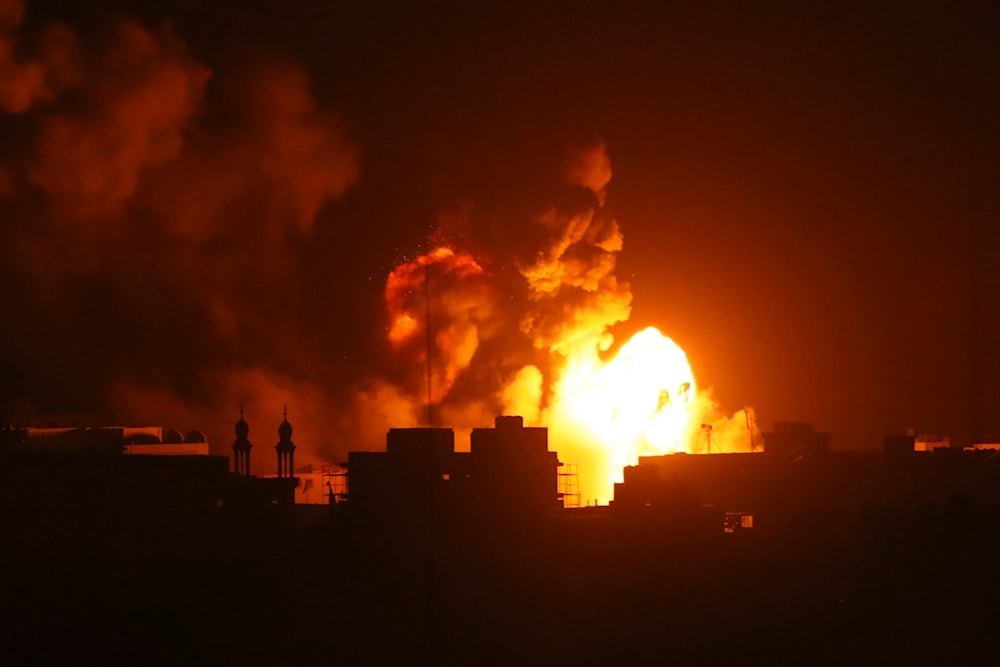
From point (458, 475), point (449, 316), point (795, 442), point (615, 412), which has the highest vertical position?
point (449, 316)

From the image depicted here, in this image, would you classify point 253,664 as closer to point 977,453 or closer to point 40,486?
point 40,486

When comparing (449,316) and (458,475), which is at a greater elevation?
(449,316)

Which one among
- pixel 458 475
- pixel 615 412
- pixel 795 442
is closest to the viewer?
pixel 458 475

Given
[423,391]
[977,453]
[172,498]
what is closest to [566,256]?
[423,391]

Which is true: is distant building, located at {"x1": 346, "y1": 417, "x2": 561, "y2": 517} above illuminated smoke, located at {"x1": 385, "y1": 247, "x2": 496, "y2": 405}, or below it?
below

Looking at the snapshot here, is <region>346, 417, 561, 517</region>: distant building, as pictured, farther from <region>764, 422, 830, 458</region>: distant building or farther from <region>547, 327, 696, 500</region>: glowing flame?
<region>547, 327, 696, 500</region>: glowing flame

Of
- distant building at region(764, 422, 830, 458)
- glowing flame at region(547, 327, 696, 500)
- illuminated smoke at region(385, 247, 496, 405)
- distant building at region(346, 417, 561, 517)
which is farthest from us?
illuminated smoke at region(385, 247, 496, 405)

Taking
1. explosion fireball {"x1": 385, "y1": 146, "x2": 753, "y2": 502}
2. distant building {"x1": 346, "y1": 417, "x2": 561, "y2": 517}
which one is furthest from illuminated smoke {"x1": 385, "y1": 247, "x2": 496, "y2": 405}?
distant building {"x1": 346, "y1": 417, "x2": 561, "y2": 517}

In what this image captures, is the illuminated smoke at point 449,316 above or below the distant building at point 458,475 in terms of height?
above

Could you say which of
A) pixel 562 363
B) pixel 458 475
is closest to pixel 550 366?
pixel 562 363

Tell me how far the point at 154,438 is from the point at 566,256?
20.1 meters

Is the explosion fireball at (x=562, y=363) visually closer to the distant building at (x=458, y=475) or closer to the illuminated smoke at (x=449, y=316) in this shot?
the illuminated smoke at (x=449, y=316)

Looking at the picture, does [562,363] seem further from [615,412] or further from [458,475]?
[458,475]

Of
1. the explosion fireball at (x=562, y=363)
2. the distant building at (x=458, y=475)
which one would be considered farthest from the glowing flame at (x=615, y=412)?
the distant building at (x=458, y=475)
